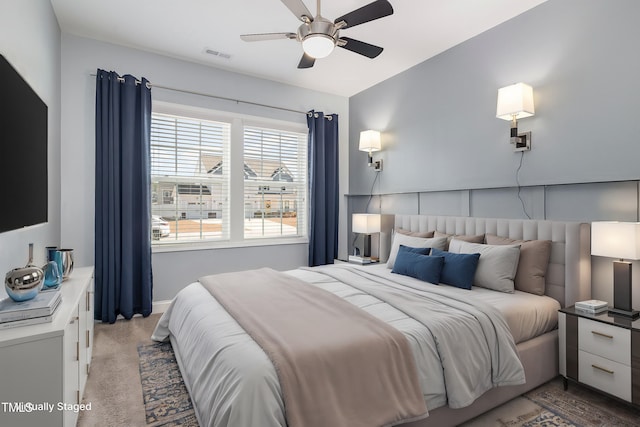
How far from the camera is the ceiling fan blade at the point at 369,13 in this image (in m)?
2.02

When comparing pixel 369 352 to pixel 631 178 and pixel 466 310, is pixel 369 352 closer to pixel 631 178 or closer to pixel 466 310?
pixel 466 310

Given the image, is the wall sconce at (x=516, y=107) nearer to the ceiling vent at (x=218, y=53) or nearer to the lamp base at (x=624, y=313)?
the lamp base at (x=624, y=313)

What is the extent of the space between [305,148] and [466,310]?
134 inches

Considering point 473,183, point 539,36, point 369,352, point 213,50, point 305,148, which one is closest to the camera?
point 369,352

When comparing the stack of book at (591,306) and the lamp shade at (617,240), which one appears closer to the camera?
the lamp shade at (617,240)

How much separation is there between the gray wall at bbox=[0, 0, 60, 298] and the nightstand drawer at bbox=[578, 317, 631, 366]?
3.32 meters

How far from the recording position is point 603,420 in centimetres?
194

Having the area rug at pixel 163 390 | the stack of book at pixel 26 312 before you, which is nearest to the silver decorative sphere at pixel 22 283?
the stack of book at pixel 26 312

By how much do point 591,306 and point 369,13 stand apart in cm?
239

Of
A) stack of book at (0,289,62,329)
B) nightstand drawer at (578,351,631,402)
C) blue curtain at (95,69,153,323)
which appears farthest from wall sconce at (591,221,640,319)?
blue curtain at (95,69,153,323)

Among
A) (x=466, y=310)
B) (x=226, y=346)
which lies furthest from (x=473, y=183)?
(x=226, y=346)

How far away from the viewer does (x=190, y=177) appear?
402 centimetres

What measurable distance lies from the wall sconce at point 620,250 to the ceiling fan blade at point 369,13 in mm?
1957

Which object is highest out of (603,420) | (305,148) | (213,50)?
(213,50)
